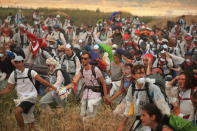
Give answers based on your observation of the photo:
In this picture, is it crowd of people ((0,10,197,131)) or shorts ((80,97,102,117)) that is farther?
shorts ((80,97,102,117))

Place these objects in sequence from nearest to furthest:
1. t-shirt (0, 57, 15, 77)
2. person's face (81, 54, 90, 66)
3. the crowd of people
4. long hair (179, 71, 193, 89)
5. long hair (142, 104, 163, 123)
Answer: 1. long hair (142, 104, 163, 123)
2. the crowd of people
3. long hair (179, 71, 193, 89)
4. person's face (81, 54, 90, 66)
5. t-shirt (0, 57, 15, 77)

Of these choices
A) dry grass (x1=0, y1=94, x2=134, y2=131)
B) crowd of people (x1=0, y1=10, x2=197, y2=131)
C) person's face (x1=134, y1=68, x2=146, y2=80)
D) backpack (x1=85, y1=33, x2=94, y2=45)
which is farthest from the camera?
backpack (x1=85, y1=33, x2=94, y2=45)

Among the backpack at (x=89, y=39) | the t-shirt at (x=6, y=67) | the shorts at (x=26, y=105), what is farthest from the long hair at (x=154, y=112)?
the backpack at (x=89, y=39)

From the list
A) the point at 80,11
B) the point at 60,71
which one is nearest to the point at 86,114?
the point at 60,71

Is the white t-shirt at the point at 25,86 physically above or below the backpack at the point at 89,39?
above

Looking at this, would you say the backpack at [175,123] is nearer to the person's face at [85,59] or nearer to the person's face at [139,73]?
the person's face at [139,73]

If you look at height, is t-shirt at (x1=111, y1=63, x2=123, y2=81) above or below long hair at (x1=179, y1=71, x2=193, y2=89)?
below

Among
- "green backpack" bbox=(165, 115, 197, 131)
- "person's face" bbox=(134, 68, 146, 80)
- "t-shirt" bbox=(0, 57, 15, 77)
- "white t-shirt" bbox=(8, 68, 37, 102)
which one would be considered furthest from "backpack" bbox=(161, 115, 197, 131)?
"t-shirt" bbox=(0, 57, 15, 77)

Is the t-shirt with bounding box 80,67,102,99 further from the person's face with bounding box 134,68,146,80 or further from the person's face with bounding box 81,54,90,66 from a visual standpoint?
the person's face with bounding box 134,68,146,80

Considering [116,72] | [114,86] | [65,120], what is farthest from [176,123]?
[116,72]

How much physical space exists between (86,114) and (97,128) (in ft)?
1.12

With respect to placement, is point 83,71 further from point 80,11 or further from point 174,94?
point 80,11

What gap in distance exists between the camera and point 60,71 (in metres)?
8.18

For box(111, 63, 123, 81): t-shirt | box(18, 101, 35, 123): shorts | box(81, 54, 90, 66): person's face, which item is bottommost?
box(18, 101, 35, 123): shorts
